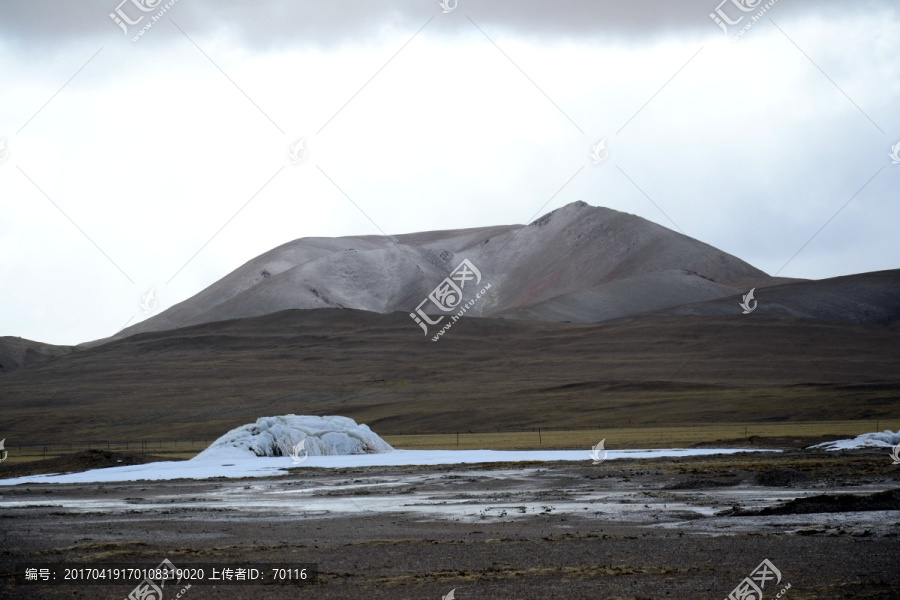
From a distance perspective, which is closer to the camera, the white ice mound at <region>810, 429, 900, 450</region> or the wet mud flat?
the wet mud flat

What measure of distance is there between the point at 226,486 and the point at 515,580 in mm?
24439

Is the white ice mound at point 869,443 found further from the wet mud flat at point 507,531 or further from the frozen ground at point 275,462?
the wet mud flat at point 507,531

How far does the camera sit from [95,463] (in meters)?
49.2

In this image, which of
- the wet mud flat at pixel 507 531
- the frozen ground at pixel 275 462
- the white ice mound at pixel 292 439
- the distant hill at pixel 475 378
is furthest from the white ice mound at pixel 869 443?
the distant hill at pixel 475 378

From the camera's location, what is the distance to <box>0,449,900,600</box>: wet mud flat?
1420 centimetres

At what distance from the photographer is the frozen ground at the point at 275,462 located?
42844 millimetres

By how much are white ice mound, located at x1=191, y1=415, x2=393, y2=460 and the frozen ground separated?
488mm

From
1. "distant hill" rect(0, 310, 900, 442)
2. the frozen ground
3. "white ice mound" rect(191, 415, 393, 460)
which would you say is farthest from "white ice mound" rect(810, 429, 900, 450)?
"distant hill" rect(0, 310, 900, 442)

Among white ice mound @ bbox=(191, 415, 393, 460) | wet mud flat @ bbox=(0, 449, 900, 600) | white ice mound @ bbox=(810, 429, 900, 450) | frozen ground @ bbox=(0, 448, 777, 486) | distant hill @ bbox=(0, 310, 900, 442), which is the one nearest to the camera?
wet mud flat @ bbox=(0, 449, 900, 600)

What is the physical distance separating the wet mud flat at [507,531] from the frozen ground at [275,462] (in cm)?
478

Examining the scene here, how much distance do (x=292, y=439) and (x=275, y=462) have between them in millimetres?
3838

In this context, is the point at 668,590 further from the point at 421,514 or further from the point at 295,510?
the point at 295,510

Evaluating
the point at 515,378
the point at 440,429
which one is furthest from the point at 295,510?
the point at 515,378

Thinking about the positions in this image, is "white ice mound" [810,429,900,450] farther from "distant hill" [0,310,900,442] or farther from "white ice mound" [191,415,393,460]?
"distant hill" [0,310,900,442]
